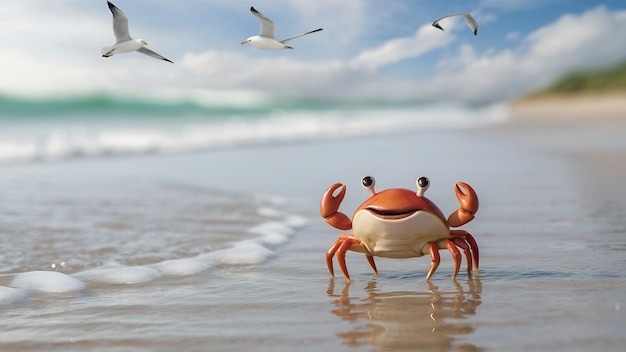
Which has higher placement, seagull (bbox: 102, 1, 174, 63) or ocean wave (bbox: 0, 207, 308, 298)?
seagull (bbox: 102, 1, 174, 63)

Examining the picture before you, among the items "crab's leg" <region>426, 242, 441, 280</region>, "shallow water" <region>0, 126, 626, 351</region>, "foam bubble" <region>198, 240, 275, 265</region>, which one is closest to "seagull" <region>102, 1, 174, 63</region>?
"shallow water" <region>0, 126, 626, 351</region>

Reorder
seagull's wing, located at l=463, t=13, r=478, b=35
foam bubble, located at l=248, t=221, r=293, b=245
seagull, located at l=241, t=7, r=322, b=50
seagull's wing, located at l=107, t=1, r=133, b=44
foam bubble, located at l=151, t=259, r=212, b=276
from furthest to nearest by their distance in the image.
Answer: foam bubble, located at l=248, t=221, r=293, b=245 < foam bubble, located at l=151, t=259, r=212, b=276 < seagull's wing, located at l=463, t=13, r=478, b=35 < seagull's wing, located at l=107, t=1, r=133, b=44 < seagull, located at l=241, t=7, r=322, b=50

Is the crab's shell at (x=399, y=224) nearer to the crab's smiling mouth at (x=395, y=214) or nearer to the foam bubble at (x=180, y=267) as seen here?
the crab's smiling mouth at (x=395, y=214)

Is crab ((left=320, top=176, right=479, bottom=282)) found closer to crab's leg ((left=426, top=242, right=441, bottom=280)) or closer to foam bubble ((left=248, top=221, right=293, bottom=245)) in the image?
crab's leg ((left=426, top=242, right=441, bottom=280))

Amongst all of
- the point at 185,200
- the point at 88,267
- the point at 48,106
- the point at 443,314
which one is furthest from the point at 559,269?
the point at 48,106

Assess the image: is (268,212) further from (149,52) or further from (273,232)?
(149,52)

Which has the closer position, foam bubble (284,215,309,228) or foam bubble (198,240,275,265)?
foam bubble (198,240,275,265)
